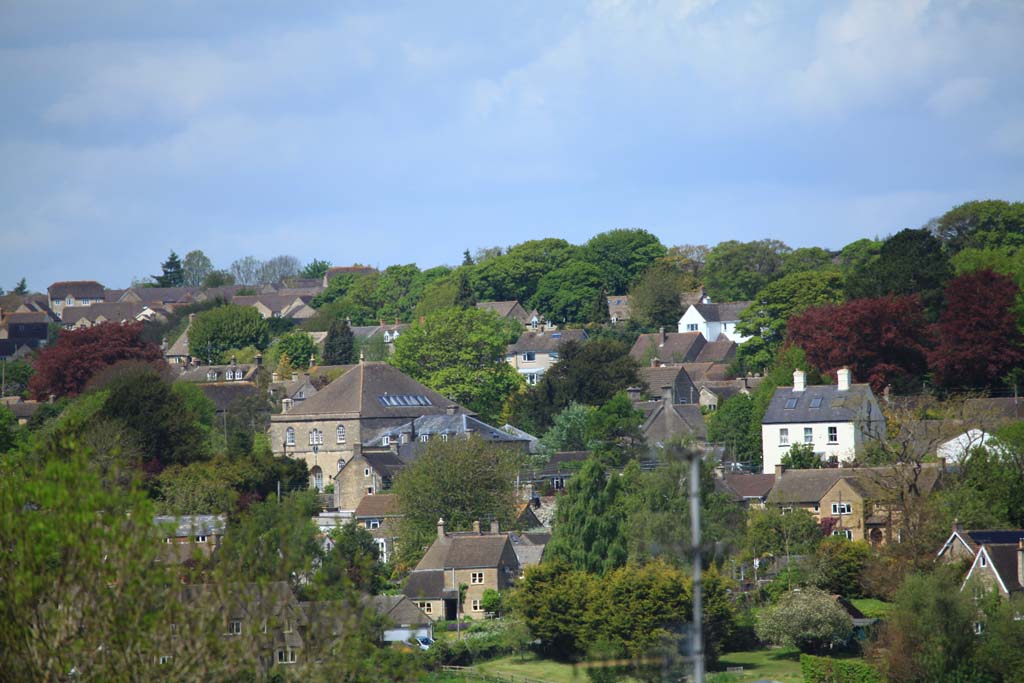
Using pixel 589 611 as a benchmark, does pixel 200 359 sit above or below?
above

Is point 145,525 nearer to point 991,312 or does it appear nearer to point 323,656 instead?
point 323,656

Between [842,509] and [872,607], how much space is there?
802cm

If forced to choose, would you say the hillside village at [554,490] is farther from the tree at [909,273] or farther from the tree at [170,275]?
the tree at [170,275]

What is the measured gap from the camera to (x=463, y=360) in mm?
89312

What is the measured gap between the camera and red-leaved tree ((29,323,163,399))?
98.1m

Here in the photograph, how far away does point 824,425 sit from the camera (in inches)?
2692

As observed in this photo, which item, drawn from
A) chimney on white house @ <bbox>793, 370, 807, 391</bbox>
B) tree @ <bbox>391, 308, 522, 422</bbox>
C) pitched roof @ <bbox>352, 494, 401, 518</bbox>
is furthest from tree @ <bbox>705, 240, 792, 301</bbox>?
pitched roof @ <bbox>352, 494, 401, 518</bbox>

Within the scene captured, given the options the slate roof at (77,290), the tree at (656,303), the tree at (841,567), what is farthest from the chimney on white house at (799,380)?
the slate roof at (77,290)

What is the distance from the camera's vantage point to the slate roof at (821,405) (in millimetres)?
67688

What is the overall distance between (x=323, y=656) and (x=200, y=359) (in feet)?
320

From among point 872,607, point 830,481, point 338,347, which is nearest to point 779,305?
point 338,347

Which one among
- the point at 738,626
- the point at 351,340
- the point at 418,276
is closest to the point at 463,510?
the point at 738,626

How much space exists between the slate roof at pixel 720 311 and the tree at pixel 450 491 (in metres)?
53.4

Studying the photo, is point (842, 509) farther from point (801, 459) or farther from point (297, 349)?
point (297, 349)
